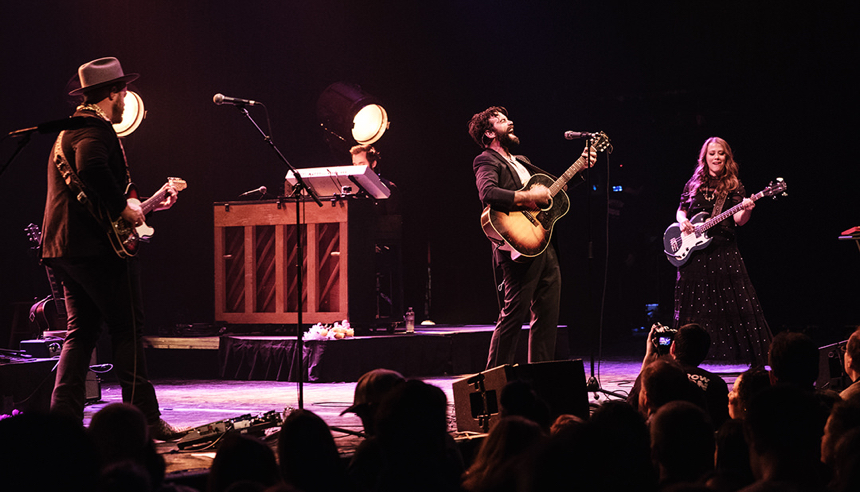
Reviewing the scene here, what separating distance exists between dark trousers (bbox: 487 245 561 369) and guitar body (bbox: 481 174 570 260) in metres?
0.09

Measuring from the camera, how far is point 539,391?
14.4 ft

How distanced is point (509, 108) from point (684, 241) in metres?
4.04

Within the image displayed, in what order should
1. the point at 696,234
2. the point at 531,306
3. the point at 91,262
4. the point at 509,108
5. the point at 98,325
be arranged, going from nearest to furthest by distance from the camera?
the point at 91,262 → the point at 98,325 → the point at 531,306 → the point at 696,234 → the point at 509,108

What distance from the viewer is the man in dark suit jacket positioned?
18.6 ft

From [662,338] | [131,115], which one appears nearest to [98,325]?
[662,338]

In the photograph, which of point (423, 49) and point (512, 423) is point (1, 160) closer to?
point (423, 49)

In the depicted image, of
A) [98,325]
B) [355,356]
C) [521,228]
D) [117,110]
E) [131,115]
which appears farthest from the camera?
[131,115]

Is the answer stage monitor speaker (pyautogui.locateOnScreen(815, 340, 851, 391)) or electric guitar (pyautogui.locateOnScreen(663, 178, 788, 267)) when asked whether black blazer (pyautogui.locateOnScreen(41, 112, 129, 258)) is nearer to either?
stage monitor speaker (pyautogui.locateOnScreen(815, 340, 851, 391))

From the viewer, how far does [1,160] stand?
28.1ft

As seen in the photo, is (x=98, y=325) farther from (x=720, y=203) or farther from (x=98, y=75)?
(x=720, y=203)

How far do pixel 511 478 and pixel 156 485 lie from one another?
1019mm

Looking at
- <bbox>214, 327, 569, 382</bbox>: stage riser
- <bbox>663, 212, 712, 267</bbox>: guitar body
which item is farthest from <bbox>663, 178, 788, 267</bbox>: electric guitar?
<bbox>214, 327, 569, 382</bbox>: stage riser

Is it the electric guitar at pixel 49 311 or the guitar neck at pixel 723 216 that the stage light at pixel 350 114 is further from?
the guitar neck at pixel 723 216

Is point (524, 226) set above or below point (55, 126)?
below
